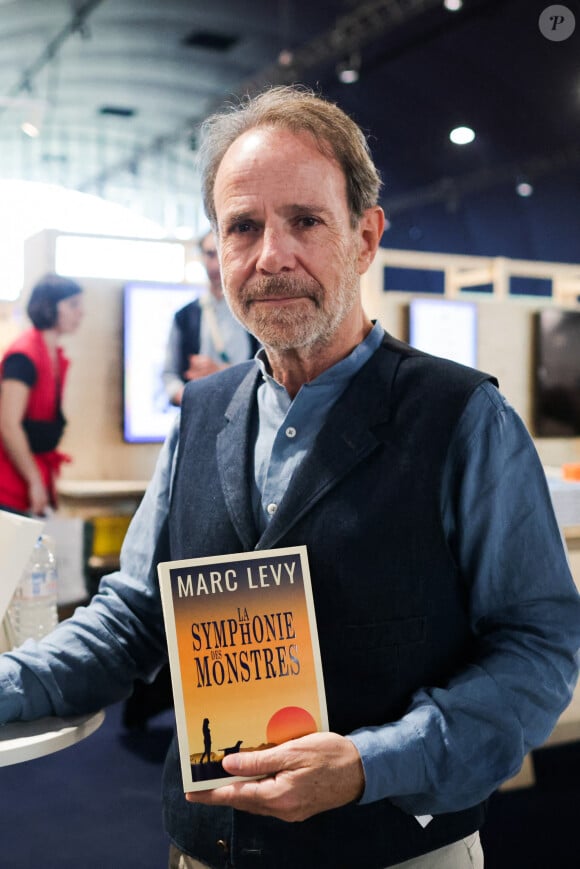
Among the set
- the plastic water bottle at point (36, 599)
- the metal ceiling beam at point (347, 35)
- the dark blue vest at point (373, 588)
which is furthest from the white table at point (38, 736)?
the metal ceiling beam at point (347, 35)

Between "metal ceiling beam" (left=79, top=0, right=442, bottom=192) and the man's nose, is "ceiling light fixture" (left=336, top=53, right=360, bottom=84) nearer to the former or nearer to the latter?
"metal ceiling beam" (left=79, top=0, right=442, bottom=192)

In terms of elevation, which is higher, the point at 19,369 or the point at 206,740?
the point at 19,369

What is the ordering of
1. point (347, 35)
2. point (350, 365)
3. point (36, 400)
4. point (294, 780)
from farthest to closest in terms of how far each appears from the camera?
point (347, 35)
point (36, 400)
point (350, 365)
point (294, 780)

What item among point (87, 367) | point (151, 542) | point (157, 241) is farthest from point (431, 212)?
point (151, 542)

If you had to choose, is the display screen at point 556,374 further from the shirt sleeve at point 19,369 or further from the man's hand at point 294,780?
the man's hand at point 294,780

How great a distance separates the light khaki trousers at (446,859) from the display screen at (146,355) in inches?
122

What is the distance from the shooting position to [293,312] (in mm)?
1061

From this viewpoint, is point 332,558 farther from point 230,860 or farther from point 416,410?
point 230,860

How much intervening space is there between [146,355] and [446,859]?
3.31m

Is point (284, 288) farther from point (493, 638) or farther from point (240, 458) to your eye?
point (493, 638)

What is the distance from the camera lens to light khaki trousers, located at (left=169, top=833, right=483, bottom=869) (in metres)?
1.04

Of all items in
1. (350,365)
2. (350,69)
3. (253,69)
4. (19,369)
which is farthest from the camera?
(253,69)

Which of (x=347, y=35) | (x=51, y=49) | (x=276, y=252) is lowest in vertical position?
(x=276, y=252)

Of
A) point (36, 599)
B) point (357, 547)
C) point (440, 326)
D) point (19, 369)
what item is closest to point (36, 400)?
point (19, 369)
